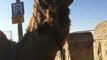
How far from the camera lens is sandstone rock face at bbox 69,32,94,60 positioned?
21.2 feet

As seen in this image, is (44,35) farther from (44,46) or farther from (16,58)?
(16,58)

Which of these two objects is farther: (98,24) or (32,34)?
(98,24)

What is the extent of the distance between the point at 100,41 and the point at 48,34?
3681mm

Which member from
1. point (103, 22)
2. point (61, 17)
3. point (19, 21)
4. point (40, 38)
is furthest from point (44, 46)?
point (19, 21)

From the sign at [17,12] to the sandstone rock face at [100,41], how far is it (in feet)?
15.6

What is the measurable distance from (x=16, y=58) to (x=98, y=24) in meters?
3.70

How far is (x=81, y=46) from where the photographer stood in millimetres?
6707

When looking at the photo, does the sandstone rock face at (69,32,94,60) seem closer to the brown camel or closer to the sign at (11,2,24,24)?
the sign at (11,2,24,24)

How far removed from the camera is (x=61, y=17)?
6.40ft

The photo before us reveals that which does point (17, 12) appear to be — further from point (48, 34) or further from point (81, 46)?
point (48, 34)

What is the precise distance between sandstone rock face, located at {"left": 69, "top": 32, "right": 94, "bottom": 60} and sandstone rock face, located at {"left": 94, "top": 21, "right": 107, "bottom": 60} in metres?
0.58

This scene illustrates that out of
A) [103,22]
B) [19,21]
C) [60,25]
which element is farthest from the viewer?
[19,21]

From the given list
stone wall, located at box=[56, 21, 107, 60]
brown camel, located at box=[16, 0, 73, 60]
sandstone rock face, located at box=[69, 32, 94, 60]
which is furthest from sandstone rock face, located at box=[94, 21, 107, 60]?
brown camel, located at box=[16, 0, 73, 60]

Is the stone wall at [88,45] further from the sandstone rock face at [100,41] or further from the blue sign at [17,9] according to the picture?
the blue sign at [17,9]
